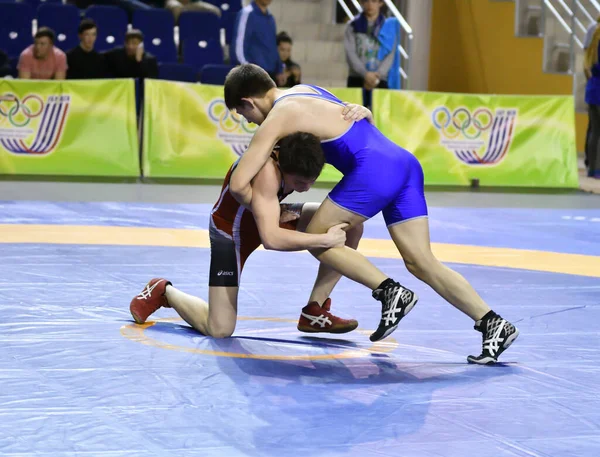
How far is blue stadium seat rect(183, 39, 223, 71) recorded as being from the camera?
12.8m

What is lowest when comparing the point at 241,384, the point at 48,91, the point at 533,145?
the point at 533,145

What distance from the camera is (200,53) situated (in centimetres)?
1277

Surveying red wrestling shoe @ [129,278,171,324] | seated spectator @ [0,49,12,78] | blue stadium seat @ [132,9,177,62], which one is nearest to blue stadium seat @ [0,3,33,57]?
seated spectator @ [0,49,12,78]

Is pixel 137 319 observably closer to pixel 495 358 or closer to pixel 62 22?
pixel 495 358

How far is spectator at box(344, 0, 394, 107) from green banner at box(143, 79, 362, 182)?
31.5 inches

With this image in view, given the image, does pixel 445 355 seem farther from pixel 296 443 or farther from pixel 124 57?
pixel 124 57

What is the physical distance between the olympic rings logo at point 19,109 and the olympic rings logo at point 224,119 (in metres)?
1.68

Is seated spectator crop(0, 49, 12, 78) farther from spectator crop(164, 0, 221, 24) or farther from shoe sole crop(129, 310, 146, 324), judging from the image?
shoe sole crop(129, 310, 146, 324)

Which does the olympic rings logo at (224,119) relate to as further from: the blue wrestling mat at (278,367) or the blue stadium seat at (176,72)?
the blue wrestling mat at (278,367)

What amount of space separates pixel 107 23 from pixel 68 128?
8.53ft

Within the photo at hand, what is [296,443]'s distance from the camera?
3.09m

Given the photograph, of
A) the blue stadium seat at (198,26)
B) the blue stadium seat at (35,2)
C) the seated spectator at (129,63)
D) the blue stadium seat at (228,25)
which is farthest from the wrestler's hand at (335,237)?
the blue stadium seat at (228,25)

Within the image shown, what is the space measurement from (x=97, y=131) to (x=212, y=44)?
2.78 m

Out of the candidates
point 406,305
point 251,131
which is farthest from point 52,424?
point 251,131
